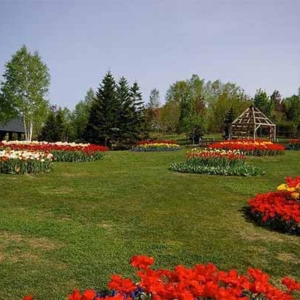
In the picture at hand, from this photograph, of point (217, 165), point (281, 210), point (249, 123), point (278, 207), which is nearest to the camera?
point (281, 210)

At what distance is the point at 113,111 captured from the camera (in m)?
40.1

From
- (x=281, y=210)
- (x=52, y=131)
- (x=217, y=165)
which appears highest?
(x=52, y=131)

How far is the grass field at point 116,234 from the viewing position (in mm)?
4855

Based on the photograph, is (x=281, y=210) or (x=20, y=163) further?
(x=20, y=163)

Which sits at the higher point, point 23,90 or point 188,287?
point 23,90

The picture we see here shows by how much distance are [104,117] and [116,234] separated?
33.4m

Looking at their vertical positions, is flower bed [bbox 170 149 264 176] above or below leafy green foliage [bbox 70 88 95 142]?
below

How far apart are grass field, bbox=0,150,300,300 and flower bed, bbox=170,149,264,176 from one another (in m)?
2.63

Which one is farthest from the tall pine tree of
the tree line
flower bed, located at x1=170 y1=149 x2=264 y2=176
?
flower bed, located at x1=170 y1=149 x2=264 y2=176

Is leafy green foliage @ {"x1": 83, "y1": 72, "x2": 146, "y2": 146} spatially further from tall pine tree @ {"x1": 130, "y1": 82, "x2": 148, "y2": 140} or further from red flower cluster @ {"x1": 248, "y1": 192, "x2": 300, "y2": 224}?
red flower cluster @ {"x1": 248, "y1": 192, "x2": 300, "y2": 224}

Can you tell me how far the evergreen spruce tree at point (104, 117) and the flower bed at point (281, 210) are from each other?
3174cm

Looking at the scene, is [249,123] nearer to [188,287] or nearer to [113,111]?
[113,111]

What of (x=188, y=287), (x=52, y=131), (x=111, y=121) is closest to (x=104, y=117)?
(x=111, y=121)

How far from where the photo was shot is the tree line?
39938mm
